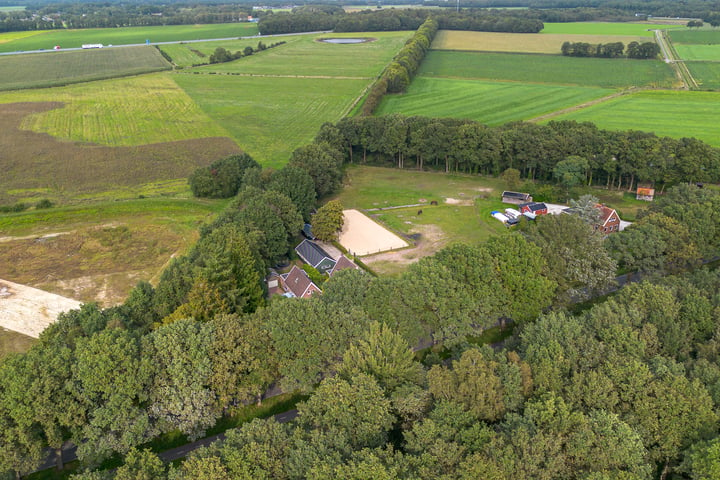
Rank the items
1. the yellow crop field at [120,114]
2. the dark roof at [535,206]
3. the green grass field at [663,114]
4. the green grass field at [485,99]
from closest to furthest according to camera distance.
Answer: the dark roof at [535,206]
the green grass field at [663,114]
the yellow crop field at [120,114]
the green grass field at [485,99]

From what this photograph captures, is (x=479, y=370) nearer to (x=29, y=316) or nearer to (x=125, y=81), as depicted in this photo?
(x=29, y=316)

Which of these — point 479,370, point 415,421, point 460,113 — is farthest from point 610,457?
point 460,113

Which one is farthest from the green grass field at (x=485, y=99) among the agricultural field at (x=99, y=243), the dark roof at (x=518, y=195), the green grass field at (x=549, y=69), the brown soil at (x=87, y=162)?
the agricultural field at (x=99, y=243)

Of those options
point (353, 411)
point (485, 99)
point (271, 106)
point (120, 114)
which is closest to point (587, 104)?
point (485, 99)

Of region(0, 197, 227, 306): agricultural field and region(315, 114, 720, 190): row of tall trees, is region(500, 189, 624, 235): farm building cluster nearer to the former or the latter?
region(315, 114, 720, 190): row of tall trees

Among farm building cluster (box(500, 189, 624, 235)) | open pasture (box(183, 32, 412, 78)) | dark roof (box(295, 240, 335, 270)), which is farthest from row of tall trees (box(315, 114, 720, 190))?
open pasture (box(183, 32, 412, 78))

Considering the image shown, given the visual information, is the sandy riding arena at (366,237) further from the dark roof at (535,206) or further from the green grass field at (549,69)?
the green grass field at (549,69)
